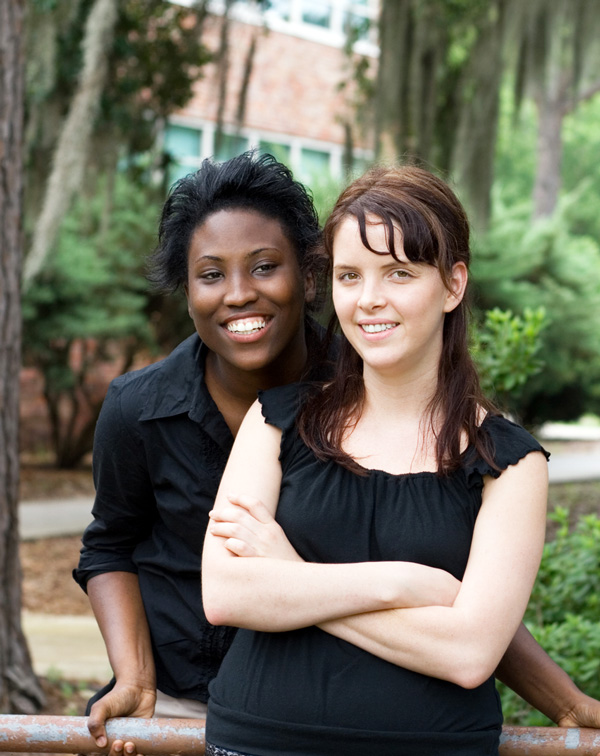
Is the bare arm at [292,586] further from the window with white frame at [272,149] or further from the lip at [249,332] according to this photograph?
the window with white frame at [272,149]

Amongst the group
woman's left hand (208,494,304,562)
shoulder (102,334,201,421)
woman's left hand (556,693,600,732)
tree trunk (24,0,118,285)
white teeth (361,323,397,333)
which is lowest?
woman's left hand (556,693,600,732)

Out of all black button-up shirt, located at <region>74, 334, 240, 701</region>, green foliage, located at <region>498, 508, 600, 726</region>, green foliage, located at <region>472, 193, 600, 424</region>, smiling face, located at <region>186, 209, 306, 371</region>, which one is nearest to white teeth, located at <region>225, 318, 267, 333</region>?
smiling face, located at <region>186, 209, 306, 371</region>

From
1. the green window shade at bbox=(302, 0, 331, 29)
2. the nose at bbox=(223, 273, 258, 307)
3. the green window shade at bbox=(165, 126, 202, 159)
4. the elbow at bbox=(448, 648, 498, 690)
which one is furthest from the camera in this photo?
the green window shade at bbox=(302, 0, 331, 29)

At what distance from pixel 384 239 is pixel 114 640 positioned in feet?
3.30

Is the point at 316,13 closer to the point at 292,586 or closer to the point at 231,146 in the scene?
the point at 231,146

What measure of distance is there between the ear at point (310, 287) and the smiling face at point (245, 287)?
0.05 m

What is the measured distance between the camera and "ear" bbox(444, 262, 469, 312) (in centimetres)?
181

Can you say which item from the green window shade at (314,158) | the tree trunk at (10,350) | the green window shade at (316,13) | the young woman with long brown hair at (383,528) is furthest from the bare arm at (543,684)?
the green window shade at (316,13)

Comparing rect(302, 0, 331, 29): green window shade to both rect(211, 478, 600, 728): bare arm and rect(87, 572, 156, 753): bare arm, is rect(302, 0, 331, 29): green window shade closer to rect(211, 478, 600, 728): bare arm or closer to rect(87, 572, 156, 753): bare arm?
rect(87, 572, 156, 753): bare arm

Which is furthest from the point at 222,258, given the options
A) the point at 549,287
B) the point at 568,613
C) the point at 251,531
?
the point at 549,287

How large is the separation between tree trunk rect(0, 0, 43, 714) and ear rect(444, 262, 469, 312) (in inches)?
96.7

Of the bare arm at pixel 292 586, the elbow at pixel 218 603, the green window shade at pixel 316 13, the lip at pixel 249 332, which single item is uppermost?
the green window shade at pixel 316 13

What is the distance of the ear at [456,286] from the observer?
1.81 metres

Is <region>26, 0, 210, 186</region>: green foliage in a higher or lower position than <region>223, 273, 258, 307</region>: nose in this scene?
higher
